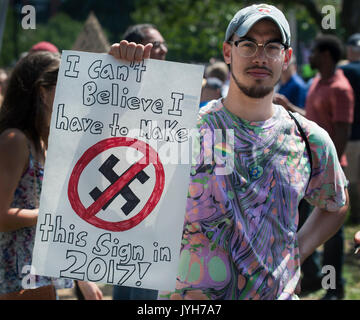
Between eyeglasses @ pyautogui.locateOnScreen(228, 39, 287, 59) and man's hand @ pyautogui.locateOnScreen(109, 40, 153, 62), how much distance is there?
12.7 inches

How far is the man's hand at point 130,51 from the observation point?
93.2 inches

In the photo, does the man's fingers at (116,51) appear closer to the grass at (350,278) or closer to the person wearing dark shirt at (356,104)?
the grass at (350,278)

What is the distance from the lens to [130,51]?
93.5 inches

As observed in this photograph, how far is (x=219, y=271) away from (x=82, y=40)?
185 inches

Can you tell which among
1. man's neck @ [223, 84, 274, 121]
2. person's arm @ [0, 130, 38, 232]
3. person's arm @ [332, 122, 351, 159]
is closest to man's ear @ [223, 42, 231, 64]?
man's neck @ [223, 84, 274, 121]

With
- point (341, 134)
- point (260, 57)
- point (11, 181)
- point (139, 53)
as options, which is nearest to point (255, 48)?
point (260, 57)

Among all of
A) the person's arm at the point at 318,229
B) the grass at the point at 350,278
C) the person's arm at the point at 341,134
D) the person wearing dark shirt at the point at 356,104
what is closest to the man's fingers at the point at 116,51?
the person's arm at the point at 318,229

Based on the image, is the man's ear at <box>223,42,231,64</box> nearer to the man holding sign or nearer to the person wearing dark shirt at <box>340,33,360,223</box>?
the man holding sign

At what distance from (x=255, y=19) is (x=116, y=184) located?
740mm

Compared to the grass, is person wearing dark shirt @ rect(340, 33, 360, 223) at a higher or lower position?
higher

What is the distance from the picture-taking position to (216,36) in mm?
19625

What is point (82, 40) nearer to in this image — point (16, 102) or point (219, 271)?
point (16, 102)

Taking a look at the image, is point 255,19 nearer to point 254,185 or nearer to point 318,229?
point 254,185

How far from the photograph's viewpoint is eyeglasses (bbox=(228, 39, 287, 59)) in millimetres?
2303
